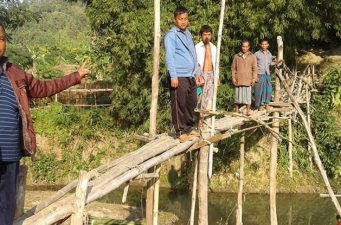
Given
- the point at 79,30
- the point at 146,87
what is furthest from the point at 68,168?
the point at 79,30

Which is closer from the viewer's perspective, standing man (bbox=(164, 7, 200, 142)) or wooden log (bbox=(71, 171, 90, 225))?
wooden log (bbox=(71, 171, 90, 225))

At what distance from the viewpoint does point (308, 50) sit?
12.6 metres

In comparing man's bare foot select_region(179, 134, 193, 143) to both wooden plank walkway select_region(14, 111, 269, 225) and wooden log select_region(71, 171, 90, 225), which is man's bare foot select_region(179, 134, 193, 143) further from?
wooden log select_region(71, 171, 90, 225)

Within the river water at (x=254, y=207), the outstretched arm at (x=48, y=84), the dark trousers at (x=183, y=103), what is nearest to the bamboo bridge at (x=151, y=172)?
the dark trousers at (x=183, y=103)

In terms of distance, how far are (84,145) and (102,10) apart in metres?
3.56

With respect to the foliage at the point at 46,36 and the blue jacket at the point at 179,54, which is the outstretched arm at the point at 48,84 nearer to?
the blue jacket at the point at 179,54

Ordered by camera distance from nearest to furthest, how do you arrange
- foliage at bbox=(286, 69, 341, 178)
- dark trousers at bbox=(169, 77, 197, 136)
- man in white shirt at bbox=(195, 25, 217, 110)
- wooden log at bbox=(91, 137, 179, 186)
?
wooden log at bbox=(91, 137, 179, 186) < dark trousers at bbox=(169, 77, 197, 136) < man in white shirt at bbox=(195, 25, 217, 110) < foliage at bbox=(286, 69, 341, 178)

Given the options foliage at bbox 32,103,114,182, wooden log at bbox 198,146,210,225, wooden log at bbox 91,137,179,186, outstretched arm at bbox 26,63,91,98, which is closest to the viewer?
outstretched arm at bbox 26,63,91,98

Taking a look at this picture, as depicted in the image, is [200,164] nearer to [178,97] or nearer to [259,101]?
[178,97]

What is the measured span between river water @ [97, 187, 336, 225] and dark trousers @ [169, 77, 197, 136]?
451 cm

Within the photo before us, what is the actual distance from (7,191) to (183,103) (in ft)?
7.87

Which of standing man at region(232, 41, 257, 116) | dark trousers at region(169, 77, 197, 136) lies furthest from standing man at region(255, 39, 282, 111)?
dark trousers at region(169, 77, 197, 136)

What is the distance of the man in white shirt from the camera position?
5211 mm

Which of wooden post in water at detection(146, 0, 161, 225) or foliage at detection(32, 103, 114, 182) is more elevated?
wooden post in water at detection(146, 0, 161, 225)
